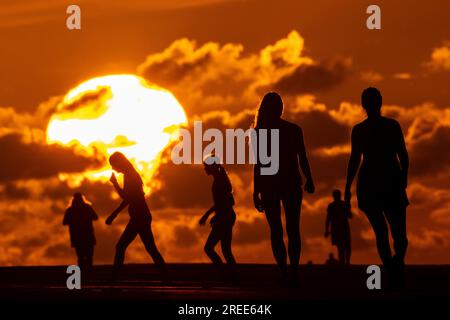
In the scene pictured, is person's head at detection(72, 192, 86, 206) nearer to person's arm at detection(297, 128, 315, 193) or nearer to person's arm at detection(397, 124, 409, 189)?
person's arm at detection(297, 128, 315, 193)

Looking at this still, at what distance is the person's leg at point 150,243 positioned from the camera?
22.5 m

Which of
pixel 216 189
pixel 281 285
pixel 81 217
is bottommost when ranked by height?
pixel 281 285

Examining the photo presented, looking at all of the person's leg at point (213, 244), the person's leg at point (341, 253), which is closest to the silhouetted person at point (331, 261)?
the person's leg at point (341, 253)

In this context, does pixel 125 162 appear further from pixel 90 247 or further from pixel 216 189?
pixel 90 247

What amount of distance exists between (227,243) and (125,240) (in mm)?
1805

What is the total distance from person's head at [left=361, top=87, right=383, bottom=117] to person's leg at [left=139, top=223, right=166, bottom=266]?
21.6ft

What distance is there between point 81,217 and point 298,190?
15.8 metres

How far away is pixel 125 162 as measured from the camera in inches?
866

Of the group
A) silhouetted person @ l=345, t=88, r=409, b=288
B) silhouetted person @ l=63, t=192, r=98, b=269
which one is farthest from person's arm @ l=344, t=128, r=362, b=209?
silhouetted person @ l=63, t=192, r=98, b=269

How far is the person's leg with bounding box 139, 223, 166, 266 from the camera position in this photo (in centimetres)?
→ 2250

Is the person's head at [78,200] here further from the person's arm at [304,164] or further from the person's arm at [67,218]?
the person's arm at [304,164]

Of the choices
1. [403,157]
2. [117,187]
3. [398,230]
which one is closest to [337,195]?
[117,187]
